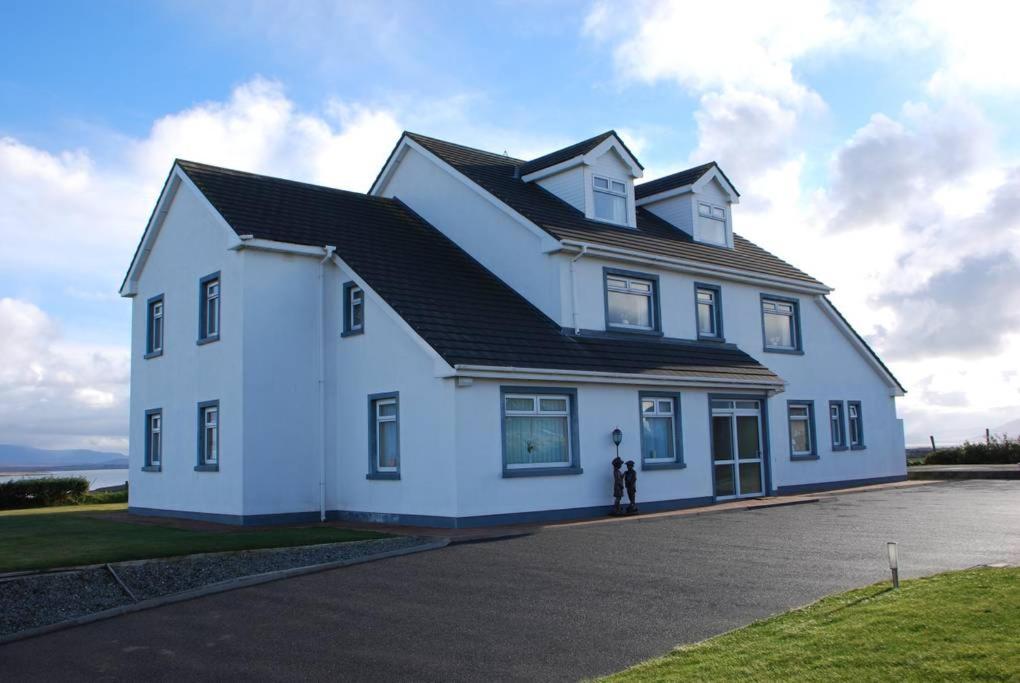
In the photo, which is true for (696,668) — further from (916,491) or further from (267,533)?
(916,491)

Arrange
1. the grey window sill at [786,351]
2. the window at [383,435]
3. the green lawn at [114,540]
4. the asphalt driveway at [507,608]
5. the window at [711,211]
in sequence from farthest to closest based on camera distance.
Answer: the window at [711,211]
the grey window sill at [786,351]
the window at [383,435]
the green lawn at [114,540]
the asphalt driveway at [507,608]

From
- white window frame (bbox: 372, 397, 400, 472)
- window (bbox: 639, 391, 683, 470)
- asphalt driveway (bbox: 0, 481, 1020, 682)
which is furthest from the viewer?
window (bbox: 639, 391, 683, 470)

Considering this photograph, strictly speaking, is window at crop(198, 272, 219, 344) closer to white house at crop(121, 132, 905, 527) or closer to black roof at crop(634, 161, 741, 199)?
white house at crop(121, 132, 905, 527)

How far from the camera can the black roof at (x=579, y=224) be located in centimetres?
2275

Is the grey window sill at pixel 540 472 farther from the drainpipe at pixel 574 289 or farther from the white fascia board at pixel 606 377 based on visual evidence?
the drainpipe at pixel 574 289

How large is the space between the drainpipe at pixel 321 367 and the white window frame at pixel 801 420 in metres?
12.8

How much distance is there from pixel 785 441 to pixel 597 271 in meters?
7.70

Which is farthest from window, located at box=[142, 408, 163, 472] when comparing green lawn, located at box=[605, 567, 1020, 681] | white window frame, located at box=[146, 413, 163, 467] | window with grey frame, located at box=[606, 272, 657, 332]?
green lawn, located at box=[605, 567, 1020, 681]

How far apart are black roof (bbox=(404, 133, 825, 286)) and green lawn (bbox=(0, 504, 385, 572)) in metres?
9.19

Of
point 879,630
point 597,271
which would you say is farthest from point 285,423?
point 879,630

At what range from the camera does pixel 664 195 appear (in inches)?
1078

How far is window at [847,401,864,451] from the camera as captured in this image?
28672mm

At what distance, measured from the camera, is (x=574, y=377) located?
63.9 feet

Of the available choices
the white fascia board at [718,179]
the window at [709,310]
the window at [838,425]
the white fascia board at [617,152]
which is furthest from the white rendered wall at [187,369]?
the window at [838,425]
